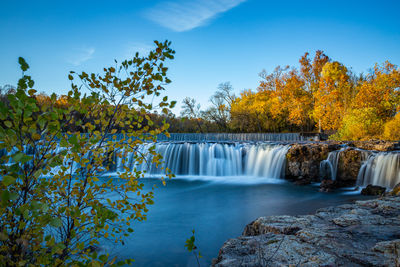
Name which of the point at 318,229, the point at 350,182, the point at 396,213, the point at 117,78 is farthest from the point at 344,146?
the point at 117,78

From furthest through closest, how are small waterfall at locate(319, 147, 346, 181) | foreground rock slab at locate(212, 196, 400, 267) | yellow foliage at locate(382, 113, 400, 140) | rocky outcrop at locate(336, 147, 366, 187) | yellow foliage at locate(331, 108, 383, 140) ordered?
yellow foliage at locate(331, 108, 383, 140), yellow foliage at locate(382, 113, 400, 140), small waterfall at locate(319, 147, 346, 181), rocky outcrop at locate(336, 147, 366, 187), foreground rock slab at locate(212, 196, 400, 267)

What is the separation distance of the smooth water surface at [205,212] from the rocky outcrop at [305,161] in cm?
94

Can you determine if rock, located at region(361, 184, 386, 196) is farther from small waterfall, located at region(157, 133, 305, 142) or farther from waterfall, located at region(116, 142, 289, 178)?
small waterfall, located at region(157, 133, 305, 142)

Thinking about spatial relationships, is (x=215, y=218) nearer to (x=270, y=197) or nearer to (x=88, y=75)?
(x=270, y=197)

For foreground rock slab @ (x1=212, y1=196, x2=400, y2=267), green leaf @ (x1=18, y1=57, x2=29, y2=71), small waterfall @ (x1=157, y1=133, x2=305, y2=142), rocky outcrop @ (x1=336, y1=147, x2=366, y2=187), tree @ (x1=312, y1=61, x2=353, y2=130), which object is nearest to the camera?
green leaf @ (x1=18, y1=57, x2=29, y2=71)

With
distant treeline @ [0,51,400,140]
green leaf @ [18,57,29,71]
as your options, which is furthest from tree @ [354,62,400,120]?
green leaf @ [18,57,29,71]

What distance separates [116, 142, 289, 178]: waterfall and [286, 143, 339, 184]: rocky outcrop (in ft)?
1.84

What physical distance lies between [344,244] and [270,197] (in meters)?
7.01

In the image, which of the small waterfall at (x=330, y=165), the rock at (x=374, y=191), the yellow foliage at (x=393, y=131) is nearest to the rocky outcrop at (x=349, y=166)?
the small waterfall at (x=330, y=165)

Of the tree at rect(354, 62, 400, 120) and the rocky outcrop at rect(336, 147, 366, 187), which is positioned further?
the tree at rect(354, 62, 400, 120)

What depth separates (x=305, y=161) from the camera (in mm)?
12195

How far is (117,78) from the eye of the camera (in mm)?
2111

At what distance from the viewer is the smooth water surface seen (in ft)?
16.3

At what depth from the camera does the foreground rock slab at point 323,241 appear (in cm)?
233
